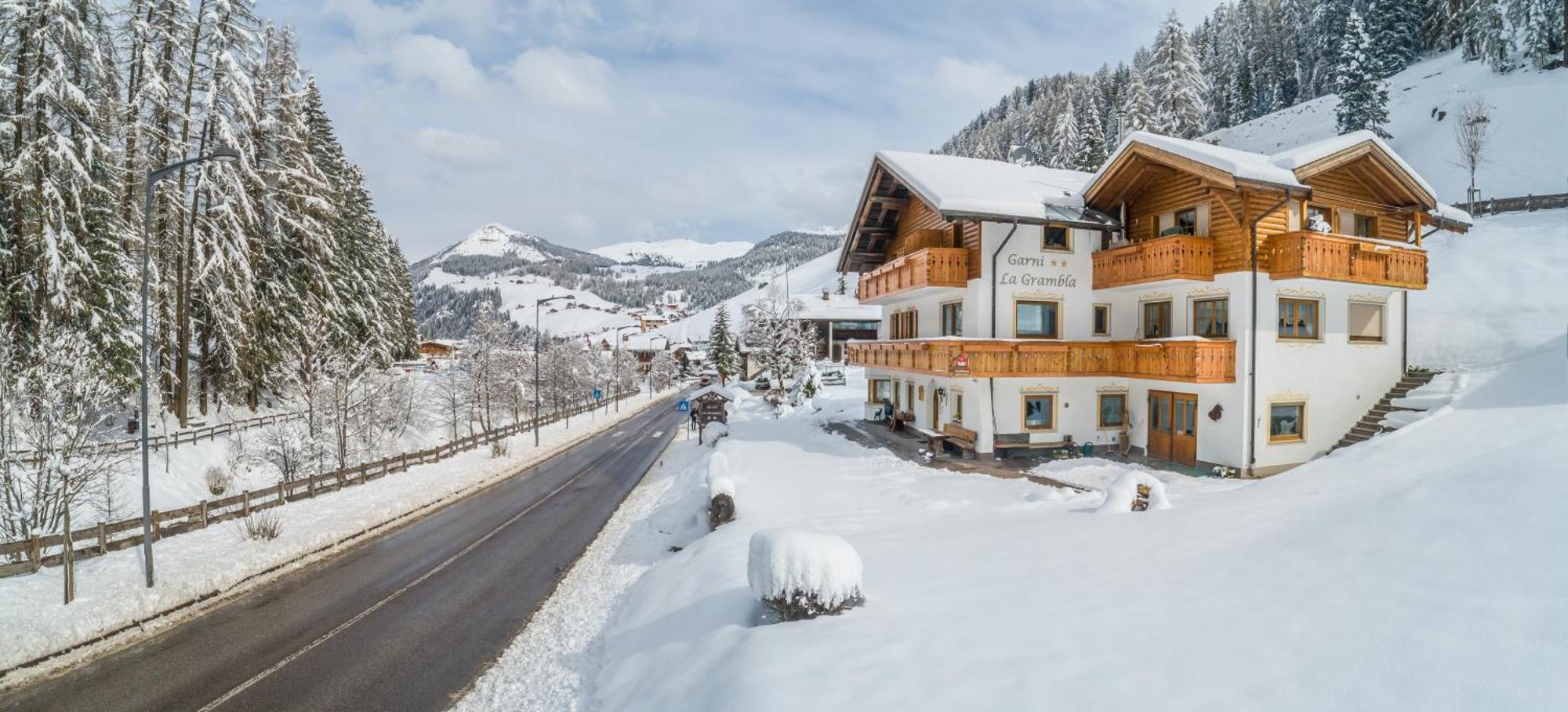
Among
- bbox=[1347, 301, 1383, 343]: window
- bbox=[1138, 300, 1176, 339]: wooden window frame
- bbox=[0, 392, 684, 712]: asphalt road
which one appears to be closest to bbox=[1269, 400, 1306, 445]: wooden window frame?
bbox=[1347, 301, 1383, 343]: window

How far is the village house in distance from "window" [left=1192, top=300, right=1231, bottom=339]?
5 cm

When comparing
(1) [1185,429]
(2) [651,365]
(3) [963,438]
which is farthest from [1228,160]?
(2) [651,365]

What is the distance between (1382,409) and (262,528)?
33557 millimetres

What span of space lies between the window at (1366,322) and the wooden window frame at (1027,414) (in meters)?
9.35

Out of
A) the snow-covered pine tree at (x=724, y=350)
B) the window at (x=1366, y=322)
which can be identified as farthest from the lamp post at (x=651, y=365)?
the window at (x=1366, y=322)

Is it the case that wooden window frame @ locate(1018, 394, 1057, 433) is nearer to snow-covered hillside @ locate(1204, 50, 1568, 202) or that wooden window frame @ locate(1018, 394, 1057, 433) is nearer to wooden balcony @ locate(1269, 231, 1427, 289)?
wooden balcony @ locate(1269, 231, 1427, 289)

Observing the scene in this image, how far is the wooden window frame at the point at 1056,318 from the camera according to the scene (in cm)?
2303

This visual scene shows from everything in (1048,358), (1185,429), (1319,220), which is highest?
(1319,220)

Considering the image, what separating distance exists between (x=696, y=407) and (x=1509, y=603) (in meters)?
33.6

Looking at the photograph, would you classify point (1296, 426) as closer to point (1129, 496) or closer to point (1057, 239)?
point (1057, 239)

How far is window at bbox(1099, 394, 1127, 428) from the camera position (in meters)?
23.4

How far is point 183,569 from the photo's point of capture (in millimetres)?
14992

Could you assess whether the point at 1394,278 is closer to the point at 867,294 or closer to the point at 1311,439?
the point at 1311,439

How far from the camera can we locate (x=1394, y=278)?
811 inches
